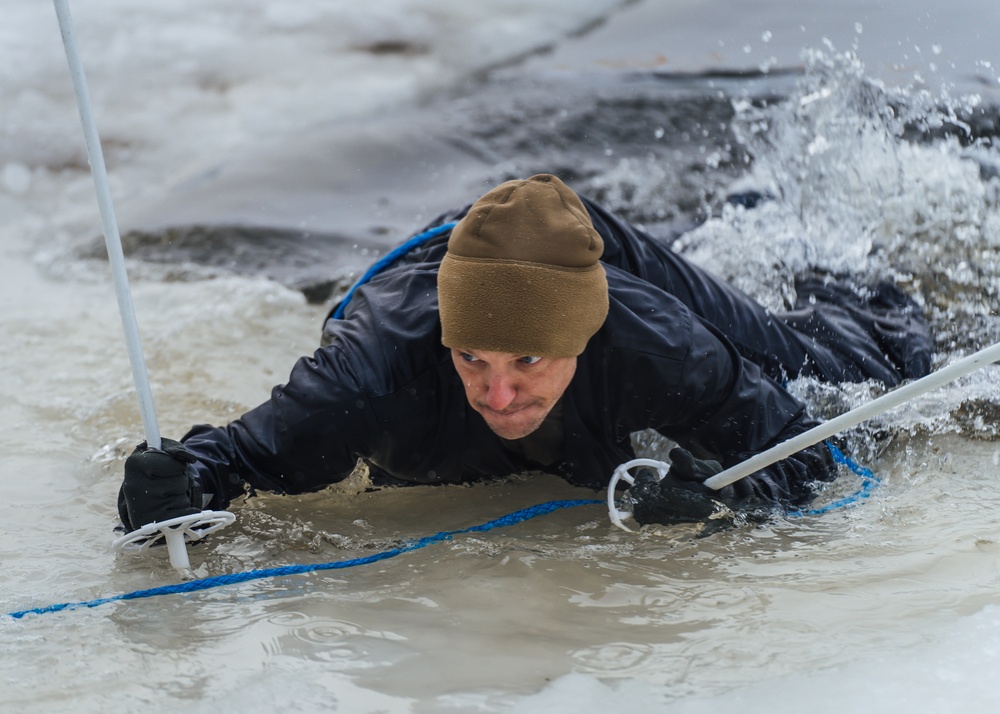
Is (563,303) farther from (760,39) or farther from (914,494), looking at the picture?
(760,39)

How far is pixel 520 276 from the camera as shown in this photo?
193 cm

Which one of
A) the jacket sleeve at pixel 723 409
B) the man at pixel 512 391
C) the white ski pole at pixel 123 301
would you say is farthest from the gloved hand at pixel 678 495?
the white ski pole at pixel 123 301

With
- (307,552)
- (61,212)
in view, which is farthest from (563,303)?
(61,212)

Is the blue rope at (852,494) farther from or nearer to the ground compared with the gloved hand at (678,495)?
nearer to the ground

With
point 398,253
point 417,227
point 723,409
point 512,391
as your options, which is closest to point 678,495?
point 723,409

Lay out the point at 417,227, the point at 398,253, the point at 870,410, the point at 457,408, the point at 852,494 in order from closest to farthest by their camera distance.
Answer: the point at 870,410 → the point at 457,408 → the point at 852,494 → the point at 398,253 → the point at 417,227

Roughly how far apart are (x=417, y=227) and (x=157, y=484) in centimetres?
298

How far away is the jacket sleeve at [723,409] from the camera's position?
7.07 feet

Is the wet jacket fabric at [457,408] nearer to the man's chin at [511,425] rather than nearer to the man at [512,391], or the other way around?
the man at [512,391]

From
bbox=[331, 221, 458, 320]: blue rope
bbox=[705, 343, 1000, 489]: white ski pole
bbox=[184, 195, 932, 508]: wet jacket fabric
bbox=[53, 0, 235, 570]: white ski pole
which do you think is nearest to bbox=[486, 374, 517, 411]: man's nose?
bbox=[184, 195, 932, 508]: wet jacket fabric

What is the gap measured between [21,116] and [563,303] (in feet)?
16.5

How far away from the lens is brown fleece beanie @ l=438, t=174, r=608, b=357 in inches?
76.3

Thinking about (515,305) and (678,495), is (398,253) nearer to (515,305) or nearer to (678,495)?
(515,305)

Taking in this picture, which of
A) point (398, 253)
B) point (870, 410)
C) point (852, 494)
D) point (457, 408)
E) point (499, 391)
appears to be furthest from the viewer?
point (398, 253)
